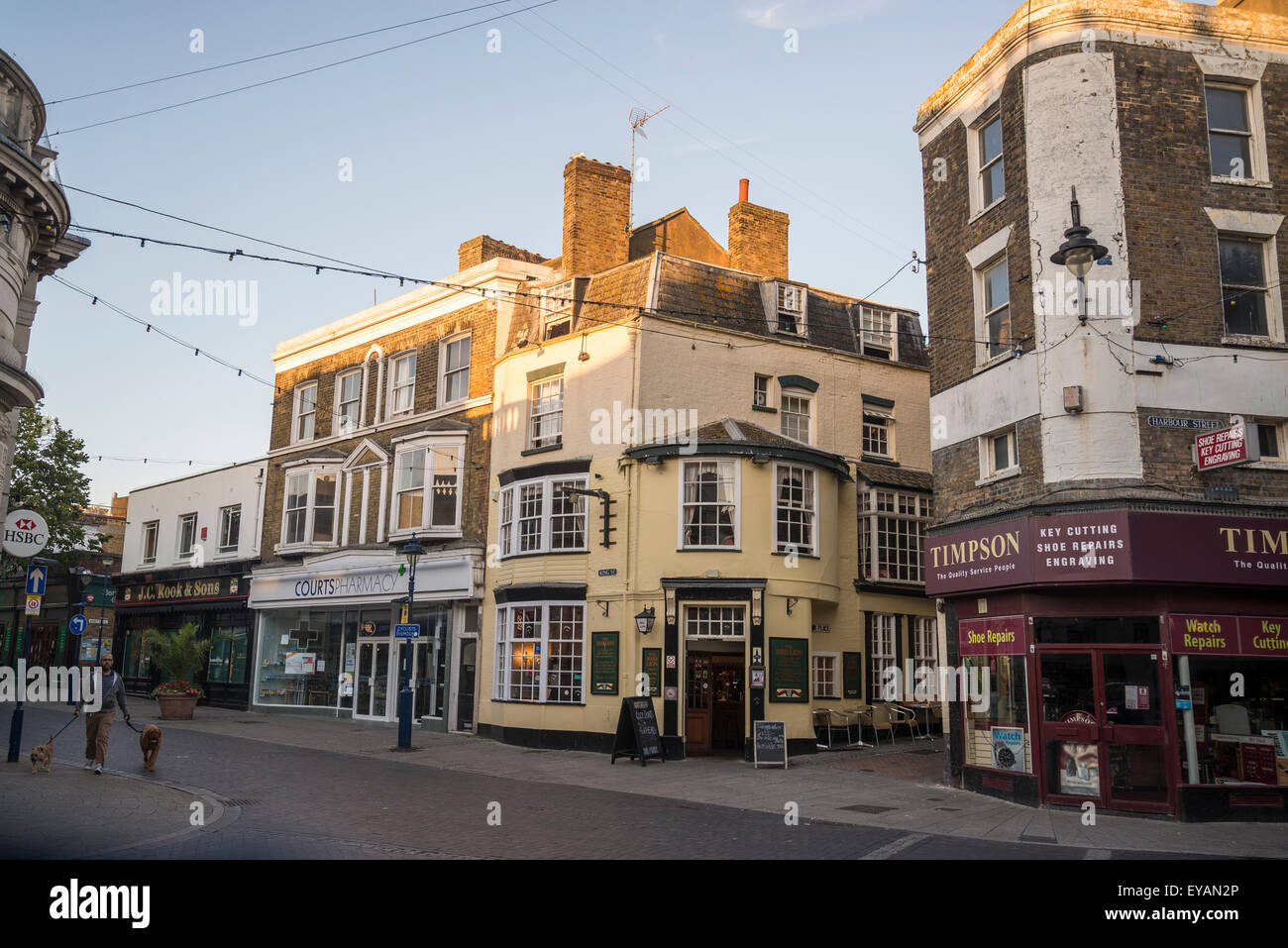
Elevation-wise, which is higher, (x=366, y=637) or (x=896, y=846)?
(x=366, y=637)

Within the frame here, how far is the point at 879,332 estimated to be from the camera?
2778 cm

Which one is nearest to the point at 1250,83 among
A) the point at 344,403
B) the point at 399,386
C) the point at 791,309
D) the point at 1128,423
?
the point at 1128,423

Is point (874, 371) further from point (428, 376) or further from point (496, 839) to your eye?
point (496, 839)

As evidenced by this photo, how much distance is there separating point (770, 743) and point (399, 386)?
54.1 ft

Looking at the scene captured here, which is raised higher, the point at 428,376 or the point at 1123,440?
the point at 428,376

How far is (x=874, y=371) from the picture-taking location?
27.2 meters

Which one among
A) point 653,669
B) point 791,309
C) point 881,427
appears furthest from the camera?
point 881,427

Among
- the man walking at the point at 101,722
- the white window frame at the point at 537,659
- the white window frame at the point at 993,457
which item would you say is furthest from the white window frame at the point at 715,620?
the man walking at the point at 101,722

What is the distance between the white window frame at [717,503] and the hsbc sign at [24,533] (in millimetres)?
12060

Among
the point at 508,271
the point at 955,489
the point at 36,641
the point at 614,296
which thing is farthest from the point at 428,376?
the point at 36,641

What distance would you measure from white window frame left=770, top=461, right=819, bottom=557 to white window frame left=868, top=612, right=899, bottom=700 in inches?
147

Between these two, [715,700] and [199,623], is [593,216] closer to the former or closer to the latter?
[715,700]

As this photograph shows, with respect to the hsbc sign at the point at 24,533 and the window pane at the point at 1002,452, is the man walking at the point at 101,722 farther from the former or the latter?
the window pane at the point at 1002,452

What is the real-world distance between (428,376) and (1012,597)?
1855 cm
